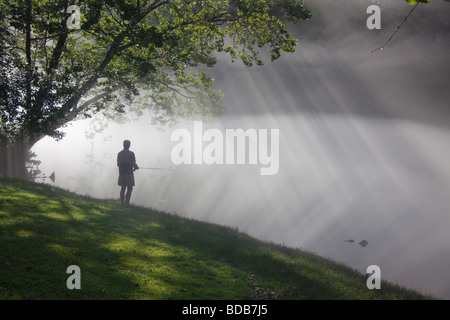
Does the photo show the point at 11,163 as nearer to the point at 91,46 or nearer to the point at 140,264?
the point at 91,46

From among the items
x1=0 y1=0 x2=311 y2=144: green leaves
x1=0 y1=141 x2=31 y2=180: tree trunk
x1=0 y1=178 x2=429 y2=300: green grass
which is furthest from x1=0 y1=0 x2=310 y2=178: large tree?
x1=0 y1=178 x2=429 y2=300: green grass

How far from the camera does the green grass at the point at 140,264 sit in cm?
596

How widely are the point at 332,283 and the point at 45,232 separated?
Result: 8455 millimetres

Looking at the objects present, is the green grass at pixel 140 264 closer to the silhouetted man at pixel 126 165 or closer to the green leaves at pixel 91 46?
the silhouetted man at pixel 126 165

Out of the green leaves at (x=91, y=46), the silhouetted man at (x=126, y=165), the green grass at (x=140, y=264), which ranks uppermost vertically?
the green leaves at (x=91, y=46)

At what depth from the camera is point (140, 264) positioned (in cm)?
732

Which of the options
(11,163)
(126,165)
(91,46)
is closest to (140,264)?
(126,165)

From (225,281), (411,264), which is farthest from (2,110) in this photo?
(411,264)

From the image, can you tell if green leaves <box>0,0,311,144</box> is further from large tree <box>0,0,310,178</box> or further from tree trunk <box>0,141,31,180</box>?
tree trunk <box>0,141,31,180</box>

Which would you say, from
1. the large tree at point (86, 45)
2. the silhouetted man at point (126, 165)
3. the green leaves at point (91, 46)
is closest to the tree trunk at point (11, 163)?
the large tree at point (86, 45)

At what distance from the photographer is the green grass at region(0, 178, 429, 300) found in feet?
19.5

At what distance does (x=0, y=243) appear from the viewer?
713cm
